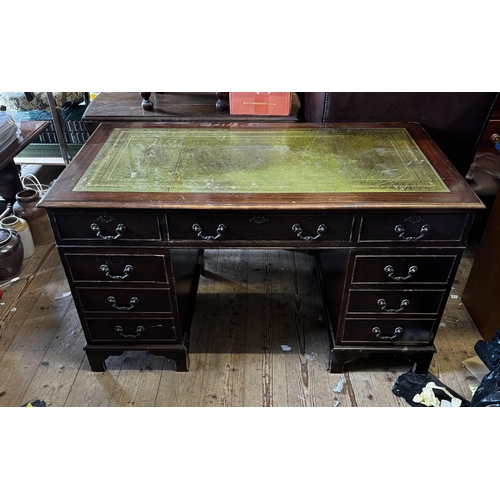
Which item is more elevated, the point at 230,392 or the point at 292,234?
the point at 292,234

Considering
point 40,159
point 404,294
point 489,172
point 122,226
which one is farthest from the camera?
point 40,159

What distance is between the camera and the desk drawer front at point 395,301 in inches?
69.4

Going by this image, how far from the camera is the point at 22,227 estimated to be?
2.62 m

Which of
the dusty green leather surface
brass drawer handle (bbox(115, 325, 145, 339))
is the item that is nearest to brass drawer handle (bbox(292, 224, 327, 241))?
the dusty green leather surface

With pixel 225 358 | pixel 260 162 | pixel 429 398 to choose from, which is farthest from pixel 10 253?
pixel 429 398

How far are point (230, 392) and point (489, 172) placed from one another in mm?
1894

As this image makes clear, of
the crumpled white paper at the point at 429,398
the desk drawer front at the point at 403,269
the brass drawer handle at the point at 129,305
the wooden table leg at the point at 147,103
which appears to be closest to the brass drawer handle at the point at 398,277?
the desk drawer front at the point at 403,269

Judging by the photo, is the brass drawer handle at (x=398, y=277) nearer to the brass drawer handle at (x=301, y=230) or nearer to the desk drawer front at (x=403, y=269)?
the desk drawer front at (x=403, y=269)

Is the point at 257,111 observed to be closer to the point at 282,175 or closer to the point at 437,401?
the point at 282,175

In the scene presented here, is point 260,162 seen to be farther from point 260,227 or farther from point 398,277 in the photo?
point 398,277

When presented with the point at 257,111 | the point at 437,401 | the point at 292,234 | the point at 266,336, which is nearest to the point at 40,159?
the point at 257,111

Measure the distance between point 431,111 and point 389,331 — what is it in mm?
1011

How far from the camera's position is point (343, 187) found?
160 centimetres

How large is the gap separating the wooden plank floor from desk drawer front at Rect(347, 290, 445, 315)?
0.38 m
